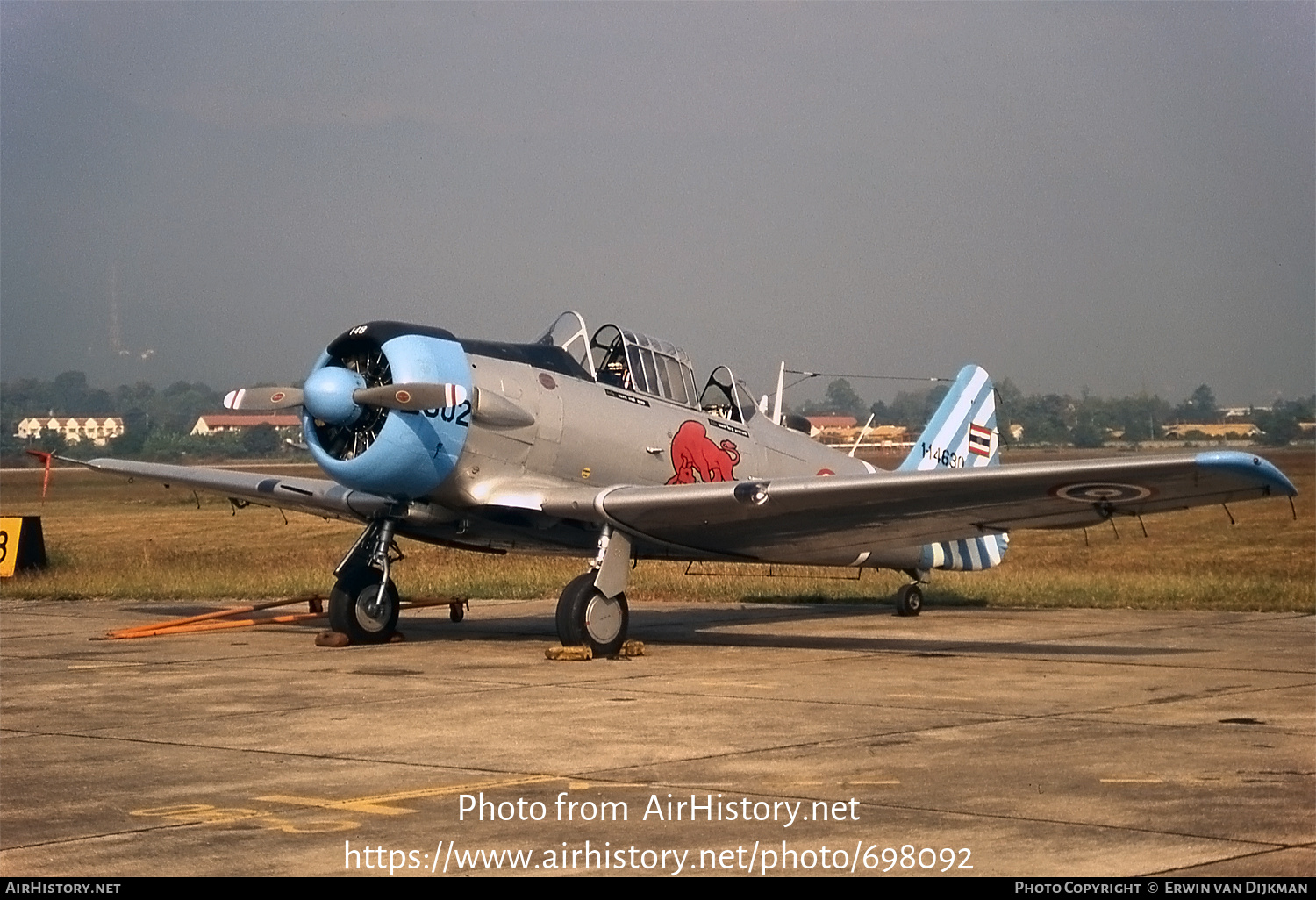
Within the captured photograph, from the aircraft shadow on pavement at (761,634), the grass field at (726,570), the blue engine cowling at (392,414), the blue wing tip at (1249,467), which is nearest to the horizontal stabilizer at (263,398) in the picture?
the blue engine cowling at (392,414)

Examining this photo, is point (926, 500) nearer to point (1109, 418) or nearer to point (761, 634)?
point (761, 634)

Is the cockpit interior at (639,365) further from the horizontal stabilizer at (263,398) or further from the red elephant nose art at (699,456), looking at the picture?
the horizontal stabilizer at (263,398)

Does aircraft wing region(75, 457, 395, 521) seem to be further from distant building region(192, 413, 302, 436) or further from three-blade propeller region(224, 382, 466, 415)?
three-blade propeller region(224, 382, 466, 415)

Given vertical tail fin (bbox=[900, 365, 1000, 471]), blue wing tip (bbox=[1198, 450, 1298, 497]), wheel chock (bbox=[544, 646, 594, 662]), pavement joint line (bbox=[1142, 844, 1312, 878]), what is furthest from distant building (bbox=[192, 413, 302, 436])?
pavement joint line (bbox=[1142, 844, 1312, 878])

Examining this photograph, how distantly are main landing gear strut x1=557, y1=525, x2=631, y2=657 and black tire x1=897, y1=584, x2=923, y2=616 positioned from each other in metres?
5.12

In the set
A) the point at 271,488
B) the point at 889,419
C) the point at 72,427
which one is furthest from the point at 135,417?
the point at 271,488

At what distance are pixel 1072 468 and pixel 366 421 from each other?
534cm

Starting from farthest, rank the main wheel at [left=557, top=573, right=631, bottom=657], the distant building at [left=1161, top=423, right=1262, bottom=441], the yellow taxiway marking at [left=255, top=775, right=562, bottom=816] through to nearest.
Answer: the distant building at [left=1161, top=423, right=1262, bottom=441] → the main wheel at [left=557, top=573, right=631, bottom=657] → the yellow taxiway marking at [left=255, top=775, right=562, bottom=816]

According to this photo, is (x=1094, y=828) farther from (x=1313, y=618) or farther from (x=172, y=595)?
(x=172, y=595)

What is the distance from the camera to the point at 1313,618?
16.1 m

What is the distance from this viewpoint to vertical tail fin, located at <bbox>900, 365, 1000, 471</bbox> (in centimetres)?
1806

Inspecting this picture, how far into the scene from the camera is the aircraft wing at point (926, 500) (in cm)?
1096

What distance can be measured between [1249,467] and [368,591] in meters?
7.31

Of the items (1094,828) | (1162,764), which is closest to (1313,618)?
(1162,764)
